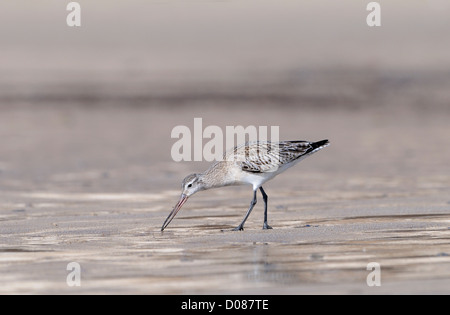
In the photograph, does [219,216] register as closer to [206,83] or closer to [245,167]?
[245,167]

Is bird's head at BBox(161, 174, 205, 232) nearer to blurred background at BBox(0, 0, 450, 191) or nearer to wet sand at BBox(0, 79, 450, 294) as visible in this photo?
wet sand at BBox(0, 79, 450, 294)

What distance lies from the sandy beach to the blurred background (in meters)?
0.08

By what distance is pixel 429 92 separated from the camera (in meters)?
25.9

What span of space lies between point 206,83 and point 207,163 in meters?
13.3

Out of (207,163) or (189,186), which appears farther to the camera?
(207,163)

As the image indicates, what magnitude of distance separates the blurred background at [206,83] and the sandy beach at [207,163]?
0.08m

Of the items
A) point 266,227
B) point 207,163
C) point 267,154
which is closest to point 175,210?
point 266,227

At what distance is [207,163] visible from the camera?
15.6m

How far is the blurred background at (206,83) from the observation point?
15.8 metres

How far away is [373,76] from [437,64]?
3.10 metres
